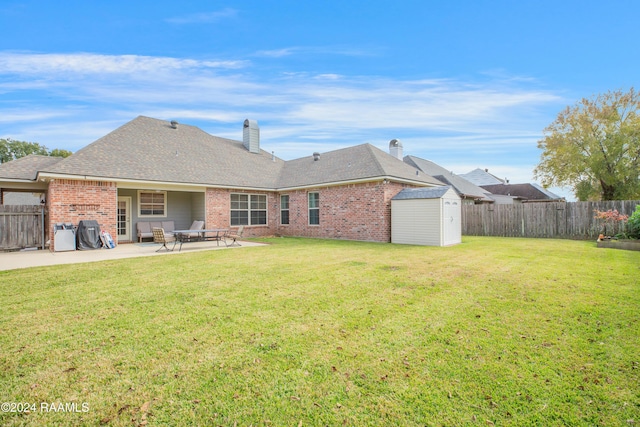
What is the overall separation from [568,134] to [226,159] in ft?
84.4

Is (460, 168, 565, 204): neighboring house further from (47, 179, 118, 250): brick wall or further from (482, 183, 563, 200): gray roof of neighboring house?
(47, 179, 118, 250): brick wall

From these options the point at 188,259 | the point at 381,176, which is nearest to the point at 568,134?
the point at 381,176

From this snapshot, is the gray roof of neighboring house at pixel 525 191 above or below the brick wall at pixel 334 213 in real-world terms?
above

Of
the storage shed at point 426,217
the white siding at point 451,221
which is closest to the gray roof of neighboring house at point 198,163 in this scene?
the storage shed at point 426,217

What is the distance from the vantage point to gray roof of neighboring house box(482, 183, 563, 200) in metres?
34.7

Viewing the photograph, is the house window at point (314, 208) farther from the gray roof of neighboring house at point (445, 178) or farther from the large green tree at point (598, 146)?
the large green tree at point (598, 146)

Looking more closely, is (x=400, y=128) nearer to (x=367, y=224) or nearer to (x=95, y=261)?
(x=367, y=224)

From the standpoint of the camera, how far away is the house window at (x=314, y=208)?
53.7ft

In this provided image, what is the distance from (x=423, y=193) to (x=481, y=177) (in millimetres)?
32261

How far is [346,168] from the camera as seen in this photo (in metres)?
15.7

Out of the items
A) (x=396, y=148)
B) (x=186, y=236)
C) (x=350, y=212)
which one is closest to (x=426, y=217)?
(x=350, y=212)

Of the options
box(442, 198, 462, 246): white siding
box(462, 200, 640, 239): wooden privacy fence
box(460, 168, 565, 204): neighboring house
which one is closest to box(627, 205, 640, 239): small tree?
box(462, 200, 640, 239): wooden privacy fence

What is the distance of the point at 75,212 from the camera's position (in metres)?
11.5

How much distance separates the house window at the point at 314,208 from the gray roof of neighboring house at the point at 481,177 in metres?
31.0
